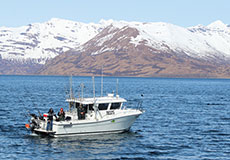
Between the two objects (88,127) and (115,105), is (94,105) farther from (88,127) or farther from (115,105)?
(115,105)

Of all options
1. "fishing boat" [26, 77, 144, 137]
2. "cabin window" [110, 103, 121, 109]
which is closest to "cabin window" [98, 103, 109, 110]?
"fishing boat" [26, 77, 144, 137]

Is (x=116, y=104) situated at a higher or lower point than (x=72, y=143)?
higher

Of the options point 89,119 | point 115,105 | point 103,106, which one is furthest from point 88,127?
point 115,105

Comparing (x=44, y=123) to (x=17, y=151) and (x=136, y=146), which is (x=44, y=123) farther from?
(x=136, y=146)

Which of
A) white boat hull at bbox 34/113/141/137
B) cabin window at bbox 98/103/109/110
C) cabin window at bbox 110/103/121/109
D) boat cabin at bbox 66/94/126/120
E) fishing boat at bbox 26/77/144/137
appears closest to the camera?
white boat hull at bbox 34/113/141/137

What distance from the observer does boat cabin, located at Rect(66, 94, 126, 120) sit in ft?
159

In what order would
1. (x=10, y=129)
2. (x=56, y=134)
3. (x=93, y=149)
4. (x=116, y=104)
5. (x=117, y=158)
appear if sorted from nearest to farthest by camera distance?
(x=117, y=158) < (x=93, y=149) < (x=56, y=134) < (x=116, y=104) < (x=10, y=129)

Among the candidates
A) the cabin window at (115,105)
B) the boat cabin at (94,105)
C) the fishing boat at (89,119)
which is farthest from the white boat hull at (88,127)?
the cabin window at (115,105)

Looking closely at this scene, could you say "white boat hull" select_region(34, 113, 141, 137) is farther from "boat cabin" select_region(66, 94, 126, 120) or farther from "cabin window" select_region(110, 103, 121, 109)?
"cabin window" select_region(110, 103, 121, 109)

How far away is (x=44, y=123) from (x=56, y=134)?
1.95 metres

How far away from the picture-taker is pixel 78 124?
47156mm

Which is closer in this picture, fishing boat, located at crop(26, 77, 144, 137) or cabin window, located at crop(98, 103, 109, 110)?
fishing boat, located at crop(26, 77, 144, 137)

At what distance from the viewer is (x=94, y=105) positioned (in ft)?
160

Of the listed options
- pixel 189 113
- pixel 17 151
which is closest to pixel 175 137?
pixel 17 151
